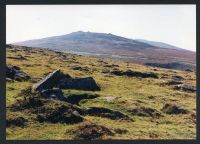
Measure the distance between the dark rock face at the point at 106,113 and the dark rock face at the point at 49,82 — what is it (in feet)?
15.5

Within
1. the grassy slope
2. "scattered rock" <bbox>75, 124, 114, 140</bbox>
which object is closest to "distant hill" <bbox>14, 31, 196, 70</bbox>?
the grassy slope

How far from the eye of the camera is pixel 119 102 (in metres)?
Answer: 33.3

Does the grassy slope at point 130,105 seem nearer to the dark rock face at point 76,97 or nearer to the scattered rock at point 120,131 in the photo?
the scattered rock at point 120,131

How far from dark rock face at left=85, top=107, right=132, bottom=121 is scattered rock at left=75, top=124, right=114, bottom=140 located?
3497 mm

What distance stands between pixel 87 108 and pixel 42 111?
3705 millimetres

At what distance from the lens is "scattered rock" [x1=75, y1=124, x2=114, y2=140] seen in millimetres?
25587

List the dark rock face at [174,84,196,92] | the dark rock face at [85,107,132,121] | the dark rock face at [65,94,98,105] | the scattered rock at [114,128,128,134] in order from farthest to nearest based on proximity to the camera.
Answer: the dark rock face at [174,84,196,92] < the dark rock face at [65,94,98,105] < the dark rock face at [85,107,132,121] < the scattered rock at [114,128,128,134]

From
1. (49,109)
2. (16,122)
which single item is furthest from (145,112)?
(16,122)

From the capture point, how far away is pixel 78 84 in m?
35.6

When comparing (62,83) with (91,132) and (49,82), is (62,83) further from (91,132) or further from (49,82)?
(91,132)

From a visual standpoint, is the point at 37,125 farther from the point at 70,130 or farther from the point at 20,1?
the point at 20,1

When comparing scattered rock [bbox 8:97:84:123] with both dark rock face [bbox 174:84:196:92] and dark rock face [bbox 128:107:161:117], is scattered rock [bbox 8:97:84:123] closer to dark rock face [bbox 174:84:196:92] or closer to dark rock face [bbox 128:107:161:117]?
dark rock face [bbox 128:107:161:117]

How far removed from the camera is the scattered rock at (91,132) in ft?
83.9

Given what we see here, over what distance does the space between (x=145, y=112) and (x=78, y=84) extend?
20.9 ft
